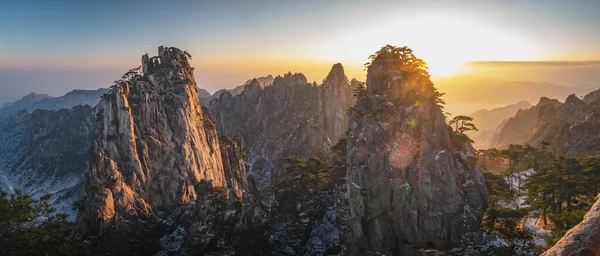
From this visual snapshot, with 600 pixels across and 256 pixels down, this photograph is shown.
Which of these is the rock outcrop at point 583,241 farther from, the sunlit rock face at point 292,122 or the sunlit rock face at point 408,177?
the sunlit rock face at point 292,122

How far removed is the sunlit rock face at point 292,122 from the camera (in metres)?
148

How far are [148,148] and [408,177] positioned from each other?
6447cm

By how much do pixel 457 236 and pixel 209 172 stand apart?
74.2 m

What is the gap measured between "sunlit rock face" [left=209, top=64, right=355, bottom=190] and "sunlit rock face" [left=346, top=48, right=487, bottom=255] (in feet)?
270

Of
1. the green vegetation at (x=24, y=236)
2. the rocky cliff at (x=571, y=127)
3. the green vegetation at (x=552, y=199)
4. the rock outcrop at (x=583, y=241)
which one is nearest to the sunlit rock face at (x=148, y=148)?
the green vegetation at (x=24, y=236)

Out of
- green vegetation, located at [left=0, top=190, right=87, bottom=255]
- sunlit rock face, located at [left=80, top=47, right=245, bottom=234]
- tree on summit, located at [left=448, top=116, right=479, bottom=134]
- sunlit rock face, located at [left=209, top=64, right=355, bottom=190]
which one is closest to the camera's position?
green vegetation, located at [left=0, top=190, right=87, bottom=255]

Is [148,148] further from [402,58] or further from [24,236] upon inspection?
[402,58]

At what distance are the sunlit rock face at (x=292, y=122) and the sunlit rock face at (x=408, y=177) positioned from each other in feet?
270

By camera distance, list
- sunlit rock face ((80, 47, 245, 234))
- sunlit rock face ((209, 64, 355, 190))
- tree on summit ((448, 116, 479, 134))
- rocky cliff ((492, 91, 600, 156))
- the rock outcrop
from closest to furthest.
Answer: the rock outcrop
tree on summit ((448, 116, 479, 134))
sunlit rock face ((80, 47, 245, 234))
rocky cliff ((492, 91, 600, 156))
sunlit rock face ((209, 64, 355, 190))

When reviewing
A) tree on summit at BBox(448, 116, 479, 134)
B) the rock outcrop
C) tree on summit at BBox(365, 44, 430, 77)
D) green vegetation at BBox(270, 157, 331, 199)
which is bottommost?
green vegetation at BBox(270, 157, 331, 199)

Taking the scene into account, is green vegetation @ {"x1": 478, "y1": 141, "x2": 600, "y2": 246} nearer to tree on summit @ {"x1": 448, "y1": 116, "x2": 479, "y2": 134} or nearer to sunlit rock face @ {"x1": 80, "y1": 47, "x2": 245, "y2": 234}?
tree on summit @ {"x1": 448, "y1": 116, "x2": 479, "y2": 134}

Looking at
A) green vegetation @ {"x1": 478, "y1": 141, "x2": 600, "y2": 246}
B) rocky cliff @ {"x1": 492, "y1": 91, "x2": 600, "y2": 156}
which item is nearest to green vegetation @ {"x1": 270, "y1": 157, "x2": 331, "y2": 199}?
green vegetation @ {"x1": 478, "y1": 141, "x2": 600, "y2": 246}

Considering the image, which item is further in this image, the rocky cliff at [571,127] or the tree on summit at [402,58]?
the rocky cliff at [571,127]

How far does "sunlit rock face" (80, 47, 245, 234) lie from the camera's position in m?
69.9
